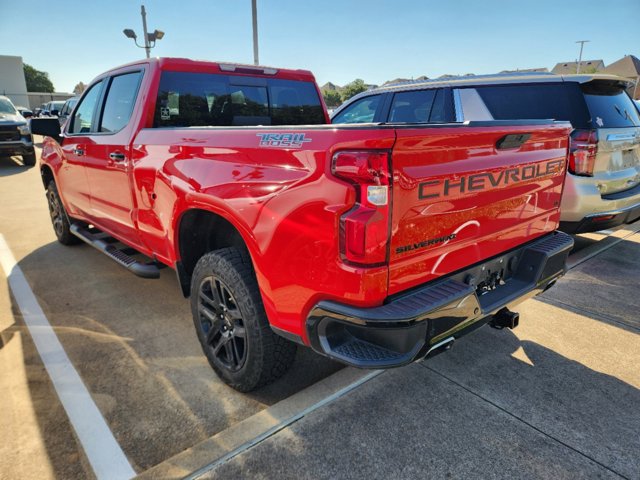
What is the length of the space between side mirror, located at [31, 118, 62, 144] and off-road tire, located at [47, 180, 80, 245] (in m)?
1.01

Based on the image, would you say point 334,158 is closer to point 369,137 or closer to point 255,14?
point 369,137

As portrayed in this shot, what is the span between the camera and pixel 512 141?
7.49 feet

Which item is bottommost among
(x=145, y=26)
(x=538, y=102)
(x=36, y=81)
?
(x=538, y=102)

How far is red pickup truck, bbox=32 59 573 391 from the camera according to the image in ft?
5.87

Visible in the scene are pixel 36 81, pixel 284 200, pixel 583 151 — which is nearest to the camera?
pixel 284 200

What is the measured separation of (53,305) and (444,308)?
348 centimetres

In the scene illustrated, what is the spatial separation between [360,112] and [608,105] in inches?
114

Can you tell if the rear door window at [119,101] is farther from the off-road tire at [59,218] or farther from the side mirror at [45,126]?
the off-road tire at [59,218]

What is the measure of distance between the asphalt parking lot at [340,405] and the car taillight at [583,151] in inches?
51.2

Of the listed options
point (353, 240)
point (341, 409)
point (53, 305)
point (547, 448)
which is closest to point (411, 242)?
point (353, 240)

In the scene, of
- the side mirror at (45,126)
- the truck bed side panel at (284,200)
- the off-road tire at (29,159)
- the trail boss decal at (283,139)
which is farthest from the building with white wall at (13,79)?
the trail boss decal at (283,139)

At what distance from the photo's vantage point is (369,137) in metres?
1.70

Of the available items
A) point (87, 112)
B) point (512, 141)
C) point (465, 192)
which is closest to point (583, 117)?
point (512, 141)

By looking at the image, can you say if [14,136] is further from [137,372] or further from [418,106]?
[137,372]
